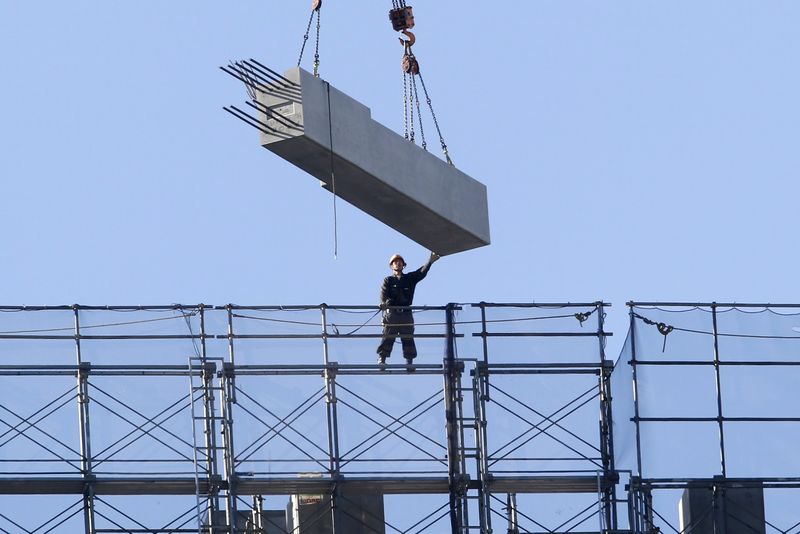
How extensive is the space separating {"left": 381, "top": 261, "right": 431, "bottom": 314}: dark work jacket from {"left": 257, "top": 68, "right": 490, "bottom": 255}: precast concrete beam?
2.45 feet

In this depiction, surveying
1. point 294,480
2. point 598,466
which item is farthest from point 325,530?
point 598,466

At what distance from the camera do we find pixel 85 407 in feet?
160

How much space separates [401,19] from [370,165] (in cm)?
390

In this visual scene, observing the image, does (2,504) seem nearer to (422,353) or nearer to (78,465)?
(78,465)

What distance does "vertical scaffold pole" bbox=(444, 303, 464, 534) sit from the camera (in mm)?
48875

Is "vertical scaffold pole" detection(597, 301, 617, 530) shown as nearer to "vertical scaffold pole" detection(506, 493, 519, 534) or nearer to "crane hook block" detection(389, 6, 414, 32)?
"vertical scaffold pole" detection(506, 493, 519, 534)

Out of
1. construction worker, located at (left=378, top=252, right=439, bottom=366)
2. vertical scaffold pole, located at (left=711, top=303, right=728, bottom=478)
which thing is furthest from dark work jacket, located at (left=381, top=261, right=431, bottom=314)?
vertical scaffold pole, located at (left=711, top=303, right=728, bottom=478)

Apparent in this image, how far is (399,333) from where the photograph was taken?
164 ft

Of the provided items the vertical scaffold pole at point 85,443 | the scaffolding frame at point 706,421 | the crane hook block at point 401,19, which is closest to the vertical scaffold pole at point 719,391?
the scaffolding frame at point 706,421

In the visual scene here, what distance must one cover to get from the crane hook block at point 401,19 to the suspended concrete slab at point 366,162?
8.86ft

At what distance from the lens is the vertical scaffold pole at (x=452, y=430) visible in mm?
48875

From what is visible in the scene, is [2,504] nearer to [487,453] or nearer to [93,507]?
[93,507]

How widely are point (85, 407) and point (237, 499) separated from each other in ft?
7.89

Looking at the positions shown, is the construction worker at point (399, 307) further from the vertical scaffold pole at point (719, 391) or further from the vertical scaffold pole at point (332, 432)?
the vertical scaffold pole at point (719, 391)
